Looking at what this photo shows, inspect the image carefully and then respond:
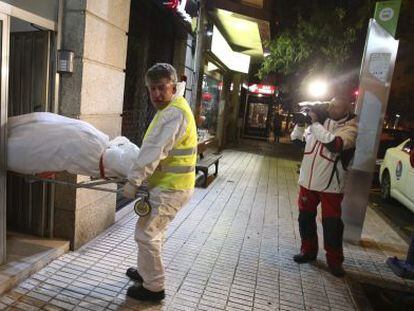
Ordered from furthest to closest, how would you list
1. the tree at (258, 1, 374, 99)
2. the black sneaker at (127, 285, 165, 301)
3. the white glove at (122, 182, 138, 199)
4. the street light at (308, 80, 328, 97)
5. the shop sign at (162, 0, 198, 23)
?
the tree at (258, 1, 374, 99), the street light at (308, 80, 328, 97), the shop sign at (162, 0, 198, 23), the black sneaker at (127, 285, 165, 301), the white glove at (122, 182, 138, 199)

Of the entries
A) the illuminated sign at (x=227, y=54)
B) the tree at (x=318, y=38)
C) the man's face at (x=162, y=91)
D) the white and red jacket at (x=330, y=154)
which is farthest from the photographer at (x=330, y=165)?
the tree at (x=318, y=38)

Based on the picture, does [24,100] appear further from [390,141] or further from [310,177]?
[390,141]

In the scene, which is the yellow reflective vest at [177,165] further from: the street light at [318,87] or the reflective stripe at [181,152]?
the street light at [318,87]

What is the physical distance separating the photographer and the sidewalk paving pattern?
1.40 ft

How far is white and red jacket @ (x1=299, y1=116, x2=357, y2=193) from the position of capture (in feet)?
13.6

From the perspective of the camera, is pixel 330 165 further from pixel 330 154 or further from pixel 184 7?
pixel 184 7

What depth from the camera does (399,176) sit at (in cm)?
820

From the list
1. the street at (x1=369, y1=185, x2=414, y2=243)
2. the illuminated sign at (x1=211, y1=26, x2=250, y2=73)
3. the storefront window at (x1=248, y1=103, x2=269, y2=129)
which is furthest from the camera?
the storefront window at (x1=248, y1=103, x2=269, y2=129)

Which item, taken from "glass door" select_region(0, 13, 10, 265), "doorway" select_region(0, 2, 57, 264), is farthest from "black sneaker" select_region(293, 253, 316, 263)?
"glass door" select_region(0, 13, 10, 265)

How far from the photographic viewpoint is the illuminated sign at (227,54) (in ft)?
33.4

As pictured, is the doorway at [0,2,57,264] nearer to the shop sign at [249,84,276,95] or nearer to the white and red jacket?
the white and red jacket

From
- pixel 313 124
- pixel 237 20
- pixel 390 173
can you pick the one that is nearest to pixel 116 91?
pixel 313 124

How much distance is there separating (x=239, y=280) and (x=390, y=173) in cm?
631

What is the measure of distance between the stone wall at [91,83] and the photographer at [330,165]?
7.95 ft
